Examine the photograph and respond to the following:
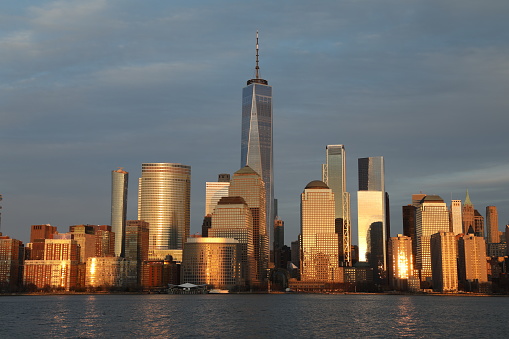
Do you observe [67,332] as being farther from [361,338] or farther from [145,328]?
[361,338]

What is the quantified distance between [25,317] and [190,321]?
4876 cm

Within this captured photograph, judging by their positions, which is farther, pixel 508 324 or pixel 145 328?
pixel 508 324

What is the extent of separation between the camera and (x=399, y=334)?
145 m

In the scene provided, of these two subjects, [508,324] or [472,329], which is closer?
[472,329]

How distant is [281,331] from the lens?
149 m

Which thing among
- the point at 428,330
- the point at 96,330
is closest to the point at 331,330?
the point at 428,330

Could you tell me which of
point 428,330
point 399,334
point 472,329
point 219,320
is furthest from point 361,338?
point 219,320

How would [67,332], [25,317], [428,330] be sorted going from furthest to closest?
[25,317]
[428,330]
[67,332]

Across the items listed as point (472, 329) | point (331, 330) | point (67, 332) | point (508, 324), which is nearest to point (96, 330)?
point (67, 332)

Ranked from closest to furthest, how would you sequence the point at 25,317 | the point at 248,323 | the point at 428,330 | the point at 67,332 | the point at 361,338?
1. the point at 361,338
2. the point at 67,332
3. the point at 428,330
4. the point at 248,323
5. the point at 25,317

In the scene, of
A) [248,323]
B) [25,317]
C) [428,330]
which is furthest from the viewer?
[25,317]

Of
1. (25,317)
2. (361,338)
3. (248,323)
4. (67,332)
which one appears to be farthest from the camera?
(25,317)

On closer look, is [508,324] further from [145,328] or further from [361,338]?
[145,328]

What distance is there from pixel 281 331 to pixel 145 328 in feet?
93.4
